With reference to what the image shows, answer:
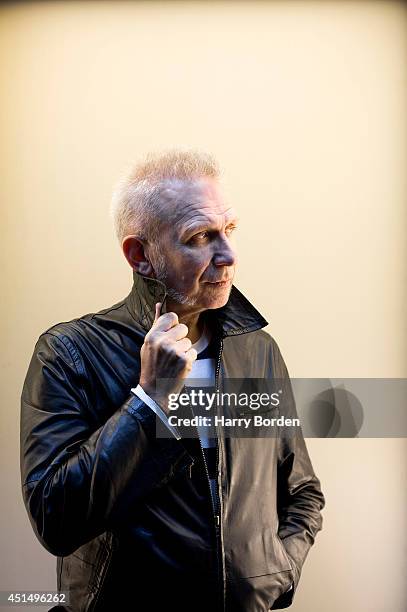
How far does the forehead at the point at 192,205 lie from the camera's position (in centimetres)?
120

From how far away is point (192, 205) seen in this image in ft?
3.94

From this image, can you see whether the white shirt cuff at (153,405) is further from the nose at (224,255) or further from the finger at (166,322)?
the nose at (224,255)

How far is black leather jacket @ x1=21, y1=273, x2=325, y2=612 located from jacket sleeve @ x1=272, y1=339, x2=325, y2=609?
0.04 ft

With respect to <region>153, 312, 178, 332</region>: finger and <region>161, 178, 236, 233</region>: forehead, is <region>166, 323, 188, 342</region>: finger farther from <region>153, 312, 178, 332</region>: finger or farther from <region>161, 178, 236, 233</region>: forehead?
<region>161, 178, 236, 233</region>: forehead

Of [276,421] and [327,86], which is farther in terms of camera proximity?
[327,86]

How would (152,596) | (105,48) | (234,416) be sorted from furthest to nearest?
(105,48)
(234,416)
(152,596)

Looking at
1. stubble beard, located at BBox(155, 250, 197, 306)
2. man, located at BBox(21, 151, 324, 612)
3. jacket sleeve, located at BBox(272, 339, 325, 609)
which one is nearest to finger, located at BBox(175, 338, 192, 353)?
man, located at BBox(21, 151, 324, 612)

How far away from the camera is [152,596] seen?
116cm

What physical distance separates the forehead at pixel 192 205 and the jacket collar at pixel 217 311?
104 mm

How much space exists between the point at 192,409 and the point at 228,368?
5.4 inches

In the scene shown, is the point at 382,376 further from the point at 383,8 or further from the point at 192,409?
the point at 383,8

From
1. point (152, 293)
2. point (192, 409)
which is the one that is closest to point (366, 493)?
point (192, 409)

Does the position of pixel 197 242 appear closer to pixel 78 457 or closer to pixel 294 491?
pixel 78 457

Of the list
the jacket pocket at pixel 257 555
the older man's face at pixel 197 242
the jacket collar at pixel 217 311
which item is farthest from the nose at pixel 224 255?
the jacket pocket at pixel 257 555
